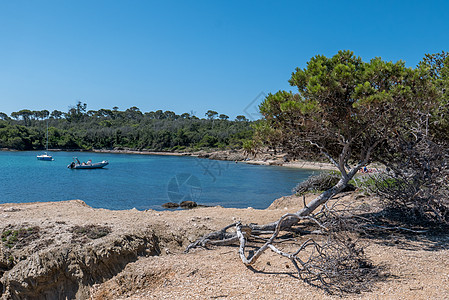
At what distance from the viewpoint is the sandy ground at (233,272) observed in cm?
502

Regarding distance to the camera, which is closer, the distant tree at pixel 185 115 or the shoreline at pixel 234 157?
the shoreline at pixel 234 157

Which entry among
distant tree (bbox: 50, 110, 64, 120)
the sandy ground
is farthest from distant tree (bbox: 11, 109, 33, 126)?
the sandy ground

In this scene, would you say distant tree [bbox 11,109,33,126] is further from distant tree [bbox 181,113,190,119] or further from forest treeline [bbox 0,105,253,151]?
distant tree [bbox 181,113,190,119]

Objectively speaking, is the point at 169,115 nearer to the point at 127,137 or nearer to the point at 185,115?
the point at 185,115

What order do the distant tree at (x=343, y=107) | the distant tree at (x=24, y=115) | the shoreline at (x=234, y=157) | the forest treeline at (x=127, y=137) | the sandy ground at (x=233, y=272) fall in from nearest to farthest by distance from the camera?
the sandy ground at (x=233, y=272), the distant tree at (x=343, y=107), the shoreline at (x=234, y=157), the forest treeline at (x=127, y=137), the distant tree at (x=24, y=115)

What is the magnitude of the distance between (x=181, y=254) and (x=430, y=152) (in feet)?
20.0

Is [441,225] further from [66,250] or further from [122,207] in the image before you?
[122,207]

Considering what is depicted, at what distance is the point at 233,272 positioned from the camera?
582cm

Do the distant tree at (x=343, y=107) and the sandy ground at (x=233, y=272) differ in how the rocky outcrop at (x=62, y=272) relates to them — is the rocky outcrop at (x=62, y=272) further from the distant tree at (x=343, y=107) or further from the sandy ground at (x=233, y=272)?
the distant tree at (x=343, y=107)

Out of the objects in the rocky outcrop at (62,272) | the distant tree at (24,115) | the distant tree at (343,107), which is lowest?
the rocky outcrop at (62,272)

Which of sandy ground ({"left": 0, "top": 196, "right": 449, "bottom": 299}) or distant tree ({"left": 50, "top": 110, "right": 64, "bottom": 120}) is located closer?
sandy ground ({"left": 0, "top": 196, "right": 449, "bottom": 299})

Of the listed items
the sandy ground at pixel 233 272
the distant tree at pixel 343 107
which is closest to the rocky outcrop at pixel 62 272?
the sandy ground at pixel 233 272

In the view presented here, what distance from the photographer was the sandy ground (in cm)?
502

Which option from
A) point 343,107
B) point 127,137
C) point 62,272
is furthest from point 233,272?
point 127,137
